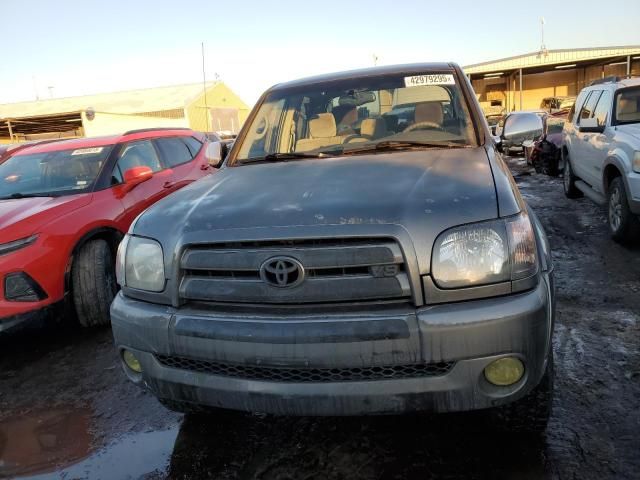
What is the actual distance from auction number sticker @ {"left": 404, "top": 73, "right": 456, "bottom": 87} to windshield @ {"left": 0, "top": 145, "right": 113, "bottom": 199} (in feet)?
10.2

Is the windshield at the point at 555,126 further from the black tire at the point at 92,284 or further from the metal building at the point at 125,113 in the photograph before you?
the metal building at the point at 125,113

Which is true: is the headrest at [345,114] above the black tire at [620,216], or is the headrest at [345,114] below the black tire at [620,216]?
above

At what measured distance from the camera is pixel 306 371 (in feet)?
6.57

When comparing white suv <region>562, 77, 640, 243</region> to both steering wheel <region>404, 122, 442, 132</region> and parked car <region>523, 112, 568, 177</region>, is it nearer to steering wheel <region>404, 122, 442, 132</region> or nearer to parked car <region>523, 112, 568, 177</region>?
steering wheel <region>404, 122, 442, 132</region>

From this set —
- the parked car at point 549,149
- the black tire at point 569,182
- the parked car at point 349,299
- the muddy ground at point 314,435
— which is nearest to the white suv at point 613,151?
the black tire at point 569,182

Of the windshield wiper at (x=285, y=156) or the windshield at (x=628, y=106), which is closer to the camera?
the windshield wiper at (x=285, y=156)

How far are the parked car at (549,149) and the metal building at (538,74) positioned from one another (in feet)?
72.5

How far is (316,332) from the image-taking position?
6.26 ft

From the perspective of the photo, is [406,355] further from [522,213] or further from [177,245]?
[177,245]

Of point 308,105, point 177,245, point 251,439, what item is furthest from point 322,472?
point 308,105

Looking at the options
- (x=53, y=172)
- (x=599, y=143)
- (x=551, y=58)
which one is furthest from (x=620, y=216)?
(x=551, y=58)

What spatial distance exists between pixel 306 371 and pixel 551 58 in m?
38.6

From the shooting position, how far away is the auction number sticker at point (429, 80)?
3447 millimetres

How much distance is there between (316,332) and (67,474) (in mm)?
1577
